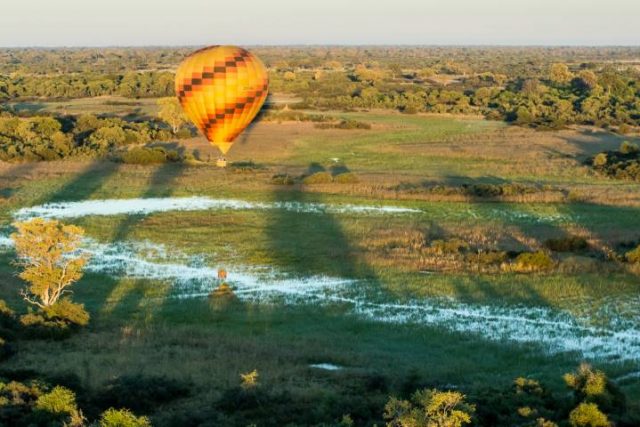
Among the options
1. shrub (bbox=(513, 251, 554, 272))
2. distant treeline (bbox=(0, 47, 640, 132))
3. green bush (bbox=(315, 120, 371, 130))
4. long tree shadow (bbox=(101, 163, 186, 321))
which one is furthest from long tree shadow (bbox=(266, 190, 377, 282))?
distant treeline (bbox=(0, 47, 640, 132))

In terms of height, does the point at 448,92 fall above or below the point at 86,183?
above

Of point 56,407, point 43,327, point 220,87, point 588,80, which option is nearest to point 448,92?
point 588,80

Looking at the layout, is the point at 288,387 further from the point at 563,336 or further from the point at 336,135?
the point at 336,135

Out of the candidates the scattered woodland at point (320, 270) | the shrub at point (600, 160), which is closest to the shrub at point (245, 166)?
the scattered woodland at point (320, 270)

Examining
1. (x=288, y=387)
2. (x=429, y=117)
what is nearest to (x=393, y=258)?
(x=288, y=387)

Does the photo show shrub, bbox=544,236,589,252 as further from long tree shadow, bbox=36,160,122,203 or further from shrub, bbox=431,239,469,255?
long tree shadow, bbox=36,160,122,203

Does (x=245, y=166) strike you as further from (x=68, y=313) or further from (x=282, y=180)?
(x=68, y=313)
